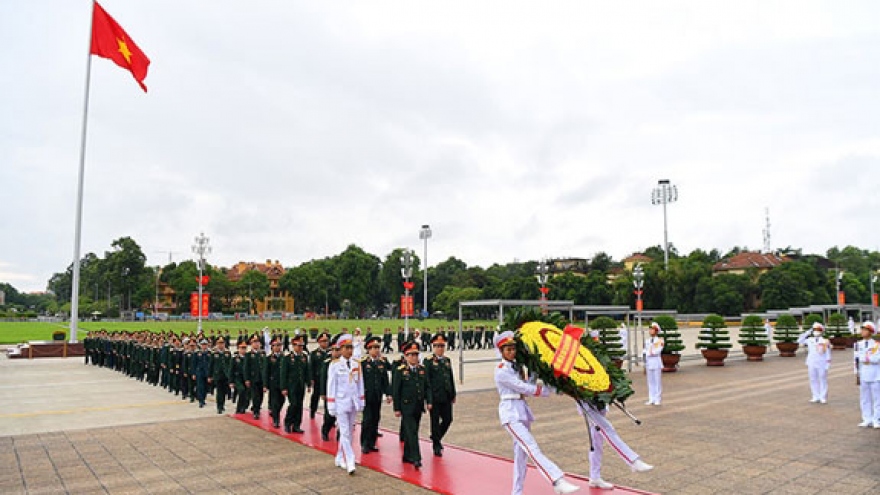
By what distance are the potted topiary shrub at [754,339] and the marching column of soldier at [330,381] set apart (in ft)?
59.5

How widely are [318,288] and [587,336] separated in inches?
3620

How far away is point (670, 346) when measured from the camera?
19.6 metres

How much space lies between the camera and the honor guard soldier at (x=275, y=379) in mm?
10273

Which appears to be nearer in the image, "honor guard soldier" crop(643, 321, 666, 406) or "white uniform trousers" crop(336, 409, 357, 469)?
"white uniform trousers" crop(336, 409, 357, 469)

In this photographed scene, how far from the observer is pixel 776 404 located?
42.0 feet

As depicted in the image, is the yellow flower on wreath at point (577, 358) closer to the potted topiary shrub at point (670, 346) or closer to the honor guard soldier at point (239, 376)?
the honor guard soldier at point (239, 376)

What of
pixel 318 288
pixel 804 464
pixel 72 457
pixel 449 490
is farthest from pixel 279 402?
pixel 318 288

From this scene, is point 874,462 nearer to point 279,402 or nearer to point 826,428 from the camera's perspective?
point 826,428

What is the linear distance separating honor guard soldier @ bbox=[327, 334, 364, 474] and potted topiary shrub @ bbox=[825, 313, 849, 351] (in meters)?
28.2

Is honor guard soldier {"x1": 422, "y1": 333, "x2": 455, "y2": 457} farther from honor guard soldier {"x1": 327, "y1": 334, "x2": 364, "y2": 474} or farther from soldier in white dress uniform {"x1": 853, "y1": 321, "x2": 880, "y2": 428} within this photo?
soldier in white dress uniform {"x1": 853, "y1": 321, "x2": 880, "y2": 428}

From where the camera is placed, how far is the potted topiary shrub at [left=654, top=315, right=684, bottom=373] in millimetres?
19391

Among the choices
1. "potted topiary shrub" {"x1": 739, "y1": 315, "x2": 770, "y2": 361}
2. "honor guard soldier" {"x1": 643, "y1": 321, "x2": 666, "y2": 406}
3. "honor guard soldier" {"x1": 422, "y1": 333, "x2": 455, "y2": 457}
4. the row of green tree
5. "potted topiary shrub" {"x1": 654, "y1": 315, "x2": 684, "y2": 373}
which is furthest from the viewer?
the row of green tree

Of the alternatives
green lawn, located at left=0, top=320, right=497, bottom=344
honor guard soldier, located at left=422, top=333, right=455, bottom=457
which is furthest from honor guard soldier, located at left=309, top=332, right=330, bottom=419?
green lawn, located at left=0, top=320, right=497, bottom=344

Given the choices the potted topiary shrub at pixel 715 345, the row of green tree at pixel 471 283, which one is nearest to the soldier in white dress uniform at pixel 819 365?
the potted topiary shrub at pixel 715 345
